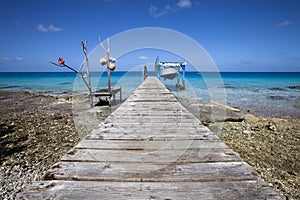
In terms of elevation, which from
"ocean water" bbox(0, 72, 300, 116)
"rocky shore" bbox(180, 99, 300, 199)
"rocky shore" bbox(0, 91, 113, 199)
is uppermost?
"ocean water" bbox(0, 72, 300, 116)

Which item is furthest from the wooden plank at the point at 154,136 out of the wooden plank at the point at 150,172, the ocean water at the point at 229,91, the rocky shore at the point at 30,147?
the ocean water at the point at 229,91

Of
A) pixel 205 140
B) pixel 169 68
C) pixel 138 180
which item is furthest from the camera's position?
pixel 169 68

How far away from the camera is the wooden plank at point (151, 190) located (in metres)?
1.01

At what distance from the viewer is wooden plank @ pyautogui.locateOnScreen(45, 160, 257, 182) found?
119 centimetres

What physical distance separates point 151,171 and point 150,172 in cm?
1

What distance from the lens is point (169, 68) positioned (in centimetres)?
2891

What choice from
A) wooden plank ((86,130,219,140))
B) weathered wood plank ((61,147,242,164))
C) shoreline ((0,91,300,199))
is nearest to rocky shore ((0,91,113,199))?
shoreline ((0,91,300,199))

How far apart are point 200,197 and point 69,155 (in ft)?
3.66

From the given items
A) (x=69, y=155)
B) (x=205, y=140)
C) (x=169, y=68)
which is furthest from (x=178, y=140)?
(x=169, y=68)

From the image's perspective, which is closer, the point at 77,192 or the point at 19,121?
the point at 77,192

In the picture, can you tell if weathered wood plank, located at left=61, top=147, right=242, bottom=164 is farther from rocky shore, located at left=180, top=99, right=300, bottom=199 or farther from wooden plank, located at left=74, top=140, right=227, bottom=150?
rocky shore, located at left=180, top=99, right=300, bottom=199

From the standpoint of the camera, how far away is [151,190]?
1.08m

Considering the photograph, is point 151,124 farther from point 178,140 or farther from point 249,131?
point 249,131

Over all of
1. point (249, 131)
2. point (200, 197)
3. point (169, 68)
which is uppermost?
point (169, 68)
